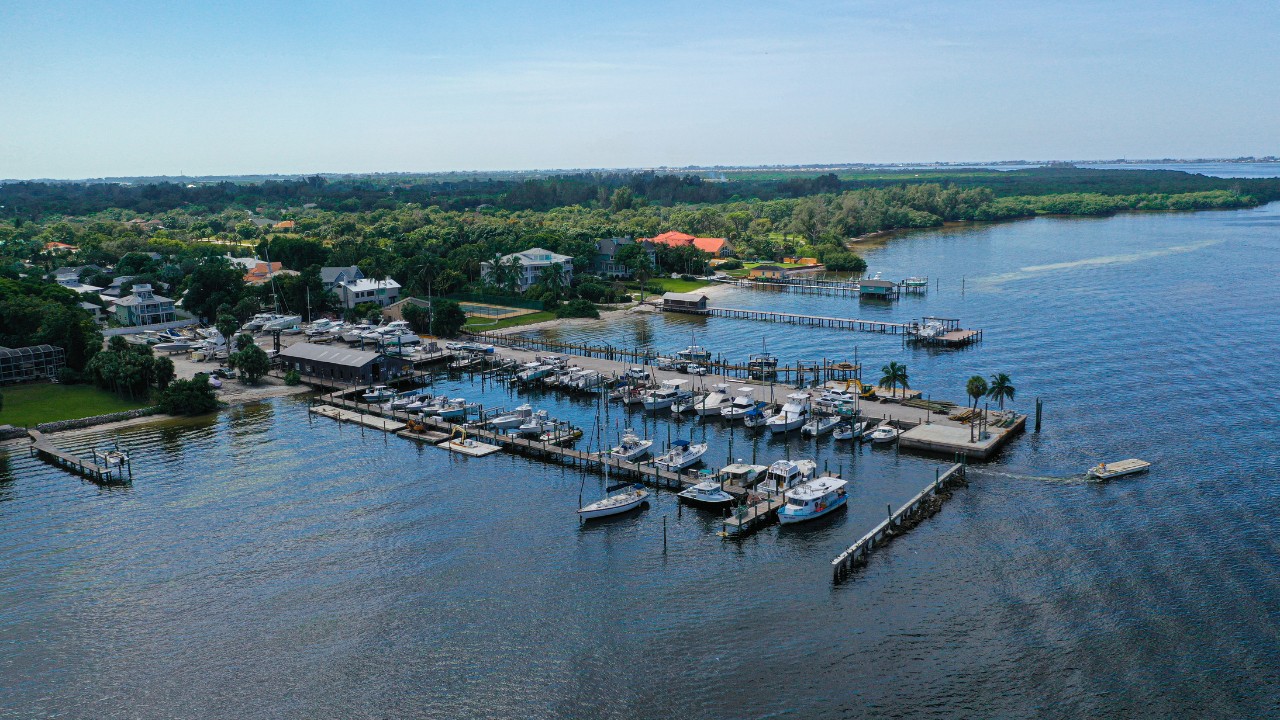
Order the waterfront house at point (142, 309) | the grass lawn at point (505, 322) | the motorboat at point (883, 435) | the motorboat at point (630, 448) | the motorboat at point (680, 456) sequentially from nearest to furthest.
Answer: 1. the motorboat at point (680, 456)
2. the motorboat at point (630, 448)
3. the motorboat at point (883, 435)
4. the waterfront house at point (142, 309)
5. the grass lawn at point (505, 322)

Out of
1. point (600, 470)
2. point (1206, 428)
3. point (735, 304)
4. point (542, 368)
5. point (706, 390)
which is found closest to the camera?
point (600, 470)

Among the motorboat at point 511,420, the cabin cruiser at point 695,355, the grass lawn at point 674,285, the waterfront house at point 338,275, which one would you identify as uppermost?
the waterfront house at point 338,275

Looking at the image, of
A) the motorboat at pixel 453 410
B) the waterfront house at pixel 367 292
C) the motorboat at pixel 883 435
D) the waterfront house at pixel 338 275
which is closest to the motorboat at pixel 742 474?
the motorboat at pixel 883 435

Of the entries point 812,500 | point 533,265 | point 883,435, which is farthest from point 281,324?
point 812,500

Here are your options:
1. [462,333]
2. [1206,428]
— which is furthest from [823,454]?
[462,333]

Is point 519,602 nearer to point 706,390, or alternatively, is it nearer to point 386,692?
point 386,692

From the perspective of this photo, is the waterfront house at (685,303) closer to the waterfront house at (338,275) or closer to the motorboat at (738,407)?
the waterfront house at (338,275)
